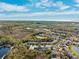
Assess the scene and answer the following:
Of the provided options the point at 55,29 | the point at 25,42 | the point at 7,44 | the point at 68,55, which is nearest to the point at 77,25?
the point at 55,29

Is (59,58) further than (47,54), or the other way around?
(47,54)

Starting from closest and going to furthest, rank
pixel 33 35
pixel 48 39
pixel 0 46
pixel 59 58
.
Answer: pixel 59 58 < pixel 0 46 < pixel 48 39 < pixel 33 35

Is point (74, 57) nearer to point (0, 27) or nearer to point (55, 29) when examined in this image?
point (55, 29)

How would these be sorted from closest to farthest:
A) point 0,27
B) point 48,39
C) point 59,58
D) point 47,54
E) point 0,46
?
1. point 59,58
2. point 47,54
3. point 0,46
4. point 48,39
5. point 0,27

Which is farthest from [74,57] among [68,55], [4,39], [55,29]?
[55,29]

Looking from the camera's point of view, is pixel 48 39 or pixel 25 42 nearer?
pixel 25 42

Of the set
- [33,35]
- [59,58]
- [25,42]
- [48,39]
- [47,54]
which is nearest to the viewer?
[59,58]

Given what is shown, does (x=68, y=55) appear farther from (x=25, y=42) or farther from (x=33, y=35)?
(x=33, y=35)

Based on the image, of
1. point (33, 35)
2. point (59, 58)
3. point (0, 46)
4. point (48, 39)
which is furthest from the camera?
point (33, 35)
